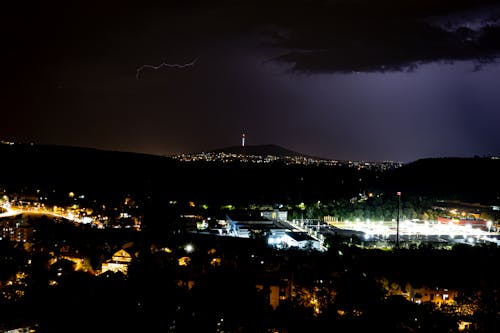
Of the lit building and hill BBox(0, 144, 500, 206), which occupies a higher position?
hill BBox(0, 144, 500, 206)

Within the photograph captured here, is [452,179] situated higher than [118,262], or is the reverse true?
[452,179]

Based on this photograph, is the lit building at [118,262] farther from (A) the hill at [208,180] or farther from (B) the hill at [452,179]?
(B) the hill at [452,179]

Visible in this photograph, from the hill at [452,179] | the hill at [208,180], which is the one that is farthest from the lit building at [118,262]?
the hill at [452,179]

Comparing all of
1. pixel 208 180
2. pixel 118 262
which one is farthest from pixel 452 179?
pixel 118 262

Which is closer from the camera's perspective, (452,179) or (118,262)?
(118,262)

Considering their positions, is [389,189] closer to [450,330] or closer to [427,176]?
[427,176]

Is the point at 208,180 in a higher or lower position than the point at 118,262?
higher

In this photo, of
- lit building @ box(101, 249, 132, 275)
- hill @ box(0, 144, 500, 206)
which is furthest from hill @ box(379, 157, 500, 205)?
lit building @ box(101, 249, 132, 275)

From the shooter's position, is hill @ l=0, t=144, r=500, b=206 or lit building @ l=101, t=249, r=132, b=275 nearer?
lit building @ l=101, t=249, r=132, b=275

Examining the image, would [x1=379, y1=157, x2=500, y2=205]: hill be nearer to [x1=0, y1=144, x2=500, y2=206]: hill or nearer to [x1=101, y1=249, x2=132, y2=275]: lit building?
[x1=0, y1=144, x2=500, y2=206]: hill

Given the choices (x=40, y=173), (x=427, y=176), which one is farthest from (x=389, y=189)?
(x=40, y=173)

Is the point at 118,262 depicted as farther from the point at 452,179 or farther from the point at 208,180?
the point at 452,179
